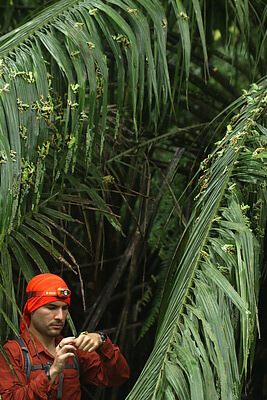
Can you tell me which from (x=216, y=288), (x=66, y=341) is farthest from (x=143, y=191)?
(x=216, y=288)

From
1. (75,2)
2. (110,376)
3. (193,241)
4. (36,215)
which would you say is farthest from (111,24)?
(110,376)

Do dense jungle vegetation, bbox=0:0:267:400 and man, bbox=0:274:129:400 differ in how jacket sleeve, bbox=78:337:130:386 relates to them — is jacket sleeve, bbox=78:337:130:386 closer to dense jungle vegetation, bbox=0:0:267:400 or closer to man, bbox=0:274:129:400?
man, bbox=0:274:129:400

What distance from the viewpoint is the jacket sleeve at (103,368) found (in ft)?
8.92

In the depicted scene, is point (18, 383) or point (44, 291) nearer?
point (18, 383)

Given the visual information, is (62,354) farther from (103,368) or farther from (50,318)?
(103,368)

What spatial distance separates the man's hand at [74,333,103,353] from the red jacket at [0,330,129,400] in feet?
0.46

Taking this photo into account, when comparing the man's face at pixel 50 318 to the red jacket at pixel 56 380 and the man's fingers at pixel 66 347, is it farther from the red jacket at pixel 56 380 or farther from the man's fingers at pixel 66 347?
the man's fingers at pixel 66 347

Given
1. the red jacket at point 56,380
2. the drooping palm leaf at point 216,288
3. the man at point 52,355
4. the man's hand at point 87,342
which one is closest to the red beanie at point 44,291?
the man at point 52,355

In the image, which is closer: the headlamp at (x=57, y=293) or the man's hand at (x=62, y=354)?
the man's hand at (x=62, y=354)

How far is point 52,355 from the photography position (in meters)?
2.72

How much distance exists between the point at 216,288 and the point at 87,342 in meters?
0.55

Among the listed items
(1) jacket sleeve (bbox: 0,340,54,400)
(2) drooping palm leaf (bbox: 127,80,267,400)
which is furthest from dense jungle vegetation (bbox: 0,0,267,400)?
(1) jacket sleeve (bbox: 0,340,54,400)

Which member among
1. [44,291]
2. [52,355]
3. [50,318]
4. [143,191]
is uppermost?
[143,191]

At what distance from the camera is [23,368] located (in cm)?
258
